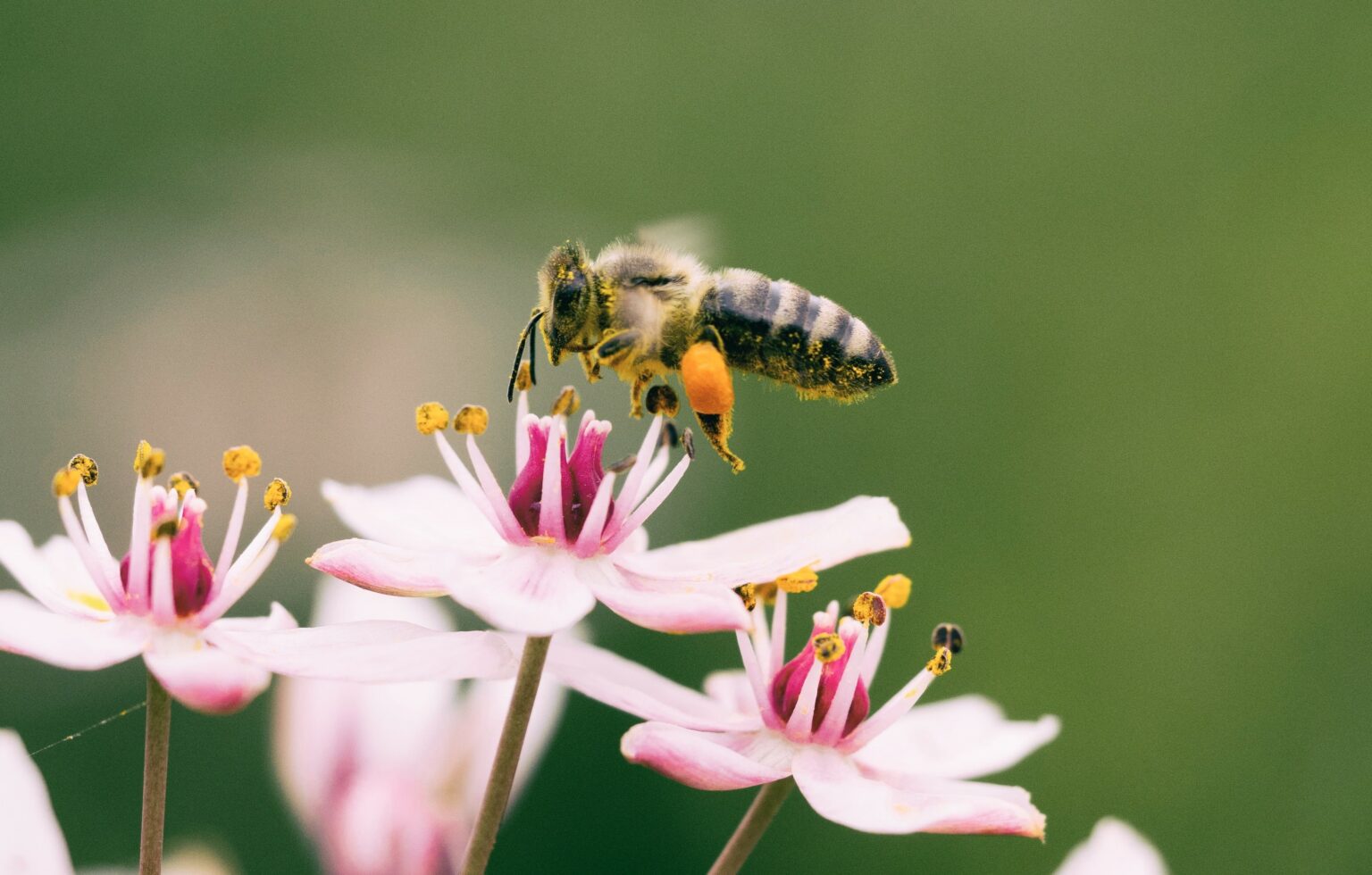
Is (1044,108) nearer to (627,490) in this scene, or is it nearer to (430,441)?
(430,441)

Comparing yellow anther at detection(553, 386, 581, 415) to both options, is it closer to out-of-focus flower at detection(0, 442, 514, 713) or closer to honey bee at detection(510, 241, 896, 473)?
honey bee at detection(510, 241, 896, 473)

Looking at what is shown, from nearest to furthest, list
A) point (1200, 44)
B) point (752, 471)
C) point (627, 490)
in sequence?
point (627, 490) → point (752, 471) → point (1200, 44)

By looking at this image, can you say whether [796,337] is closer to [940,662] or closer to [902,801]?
[940,662]

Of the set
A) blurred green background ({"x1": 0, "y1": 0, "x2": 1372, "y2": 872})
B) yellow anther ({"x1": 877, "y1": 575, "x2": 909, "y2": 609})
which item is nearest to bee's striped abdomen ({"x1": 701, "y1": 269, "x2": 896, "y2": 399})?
yellow anther ({"x1": 877, "y1": 575, "x2": 909, "y2": 609})

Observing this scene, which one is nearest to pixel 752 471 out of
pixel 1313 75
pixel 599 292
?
pixel 1313 75

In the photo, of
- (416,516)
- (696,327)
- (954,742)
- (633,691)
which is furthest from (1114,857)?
(416,516)

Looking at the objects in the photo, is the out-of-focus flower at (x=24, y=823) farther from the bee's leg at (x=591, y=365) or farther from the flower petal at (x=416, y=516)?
the bee's leg at (x=591, y=365)

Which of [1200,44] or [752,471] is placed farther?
[1200,44]
